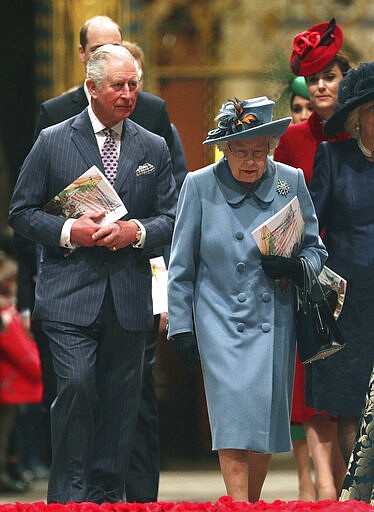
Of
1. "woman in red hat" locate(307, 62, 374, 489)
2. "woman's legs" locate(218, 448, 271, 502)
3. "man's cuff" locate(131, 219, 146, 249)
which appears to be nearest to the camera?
"woman's legs" locate(218, 448, 271, 502)

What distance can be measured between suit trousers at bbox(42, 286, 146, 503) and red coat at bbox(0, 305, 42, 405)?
12.6 ft

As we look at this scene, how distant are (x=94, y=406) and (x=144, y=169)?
947 millimetres

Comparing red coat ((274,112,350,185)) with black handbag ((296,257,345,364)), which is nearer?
black handbag ((296,257,345,364))

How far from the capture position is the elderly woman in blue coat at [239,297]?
19.3 feet

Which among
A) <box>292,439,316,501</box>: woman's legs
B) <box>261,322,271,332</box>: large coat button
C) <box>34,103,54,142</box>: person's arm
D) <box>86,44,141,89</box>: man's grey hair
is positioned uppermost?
<box>86,44,141,89</box>: man's grey hair

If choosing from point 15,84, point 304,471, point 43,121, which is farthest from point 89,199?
point 15,84

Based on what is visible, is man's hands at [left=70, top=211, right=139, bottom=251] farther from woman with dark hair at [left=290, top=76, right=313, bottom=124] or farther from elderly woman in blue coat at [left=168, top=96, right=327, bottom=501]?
woman with dark hair at [left=290, top=76, right=313, bottom=124]

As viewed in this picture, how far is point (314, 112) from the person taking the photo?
24.0ft

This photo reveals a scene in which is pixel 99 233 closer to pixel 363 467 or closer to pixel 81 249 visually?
pixel 81 249

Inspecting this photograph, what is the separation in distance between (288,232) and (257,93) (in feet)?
20.3

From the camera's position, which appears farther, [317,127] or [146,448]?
[317,127]

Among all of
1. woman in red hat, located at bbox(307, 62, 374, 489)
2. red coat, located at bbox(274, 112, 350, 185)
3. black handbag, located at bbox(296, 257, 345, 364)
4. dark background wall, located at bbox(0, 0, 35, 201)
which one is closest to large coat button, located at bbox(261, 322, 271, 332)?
black handbag, located at bbox(296, 257, 345, 364)

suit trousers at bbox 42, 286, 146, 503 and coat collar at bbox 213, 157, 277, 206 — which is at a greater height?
coat collar at bbox 213, 157, 277, 206

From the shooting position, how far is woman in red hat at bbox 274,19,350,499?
7.21 m
